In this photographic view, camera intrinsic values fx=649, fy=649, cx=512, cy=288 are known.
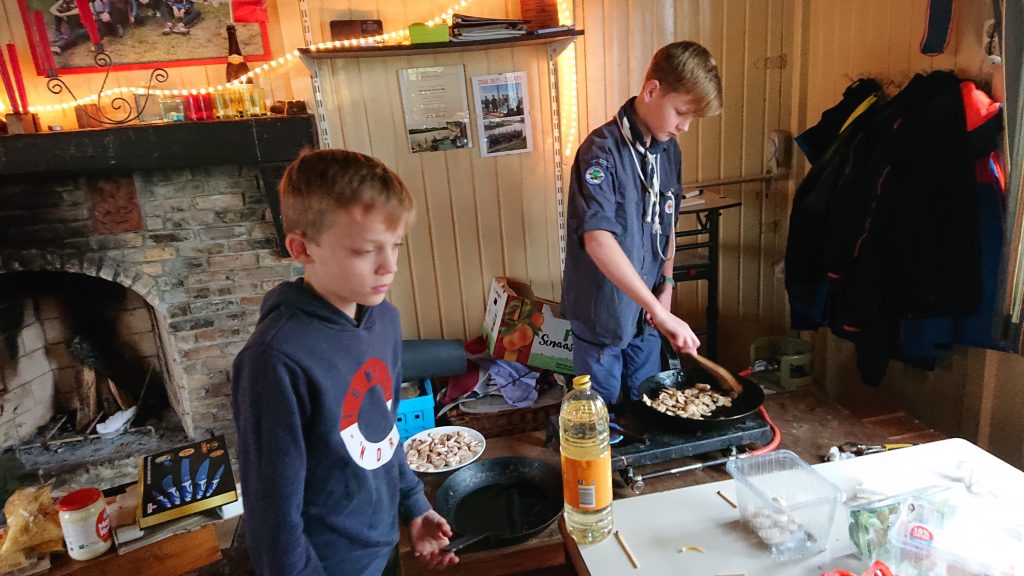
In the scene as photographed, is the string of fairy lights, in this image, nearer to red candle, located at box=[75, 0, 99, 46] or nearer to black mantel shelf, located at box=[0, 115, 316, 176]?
red candle, located at box=[75, 0, 99, 46]

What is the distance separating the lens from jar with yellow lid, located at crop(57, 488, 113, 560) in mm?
1534

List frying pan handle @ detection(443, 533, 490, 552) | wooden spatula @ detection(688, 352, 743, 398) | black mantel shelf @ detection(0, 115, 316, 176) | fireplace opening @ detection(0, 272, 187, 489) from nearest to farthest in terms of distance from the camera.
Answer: frying pan handle @ detection(443, 533, 490, 552) → wooden spatula @ detection(688, 352, 743, 398) → black mantel shelf @ detection(0, 115, 316, 176) → fireplace opening @ detection(0, 272, 187, 489)

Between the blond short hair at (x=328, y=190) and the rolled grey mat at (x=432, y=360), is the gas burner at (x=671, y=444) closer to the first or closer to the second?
the blond short hair at (x=328, y=190)

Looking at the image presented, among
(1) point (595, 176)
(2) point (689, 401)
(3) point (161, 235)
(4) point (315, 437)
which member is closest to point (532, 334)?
(1) point (595, 176)

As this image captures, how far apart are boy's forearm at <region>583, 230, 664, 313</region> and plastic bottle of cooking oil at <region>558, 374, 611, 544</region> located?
2.09ft

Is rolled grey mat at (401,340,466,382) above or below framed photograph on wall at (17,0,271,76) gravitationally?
below

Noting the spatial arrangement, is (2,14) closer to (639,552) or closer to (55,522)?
(55,522)

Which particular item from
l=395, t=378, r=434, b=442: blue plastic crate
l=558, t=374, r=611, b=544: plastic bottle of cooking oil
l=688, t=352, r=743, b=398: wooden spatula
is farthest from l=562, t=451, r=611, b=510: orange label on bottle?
l=395, t=378, r=434, b=442: blue plastic crate

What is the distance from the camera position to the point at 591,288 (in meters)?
1.90

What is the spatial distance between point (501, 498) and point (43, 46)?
2.32 meters

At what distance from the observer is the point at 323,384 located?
3.28 feet

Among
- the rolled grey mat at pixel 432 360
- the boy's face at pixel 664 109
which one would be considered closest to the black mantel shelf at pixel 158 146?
the rolled grey mat at pixel 432 360

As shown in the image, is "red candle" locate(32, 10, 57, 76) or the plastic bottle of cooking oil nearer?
the plastic bottle of cooking oil

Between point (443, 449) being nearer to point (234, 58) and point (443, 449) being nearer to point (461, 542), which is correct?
point (461, 542)
